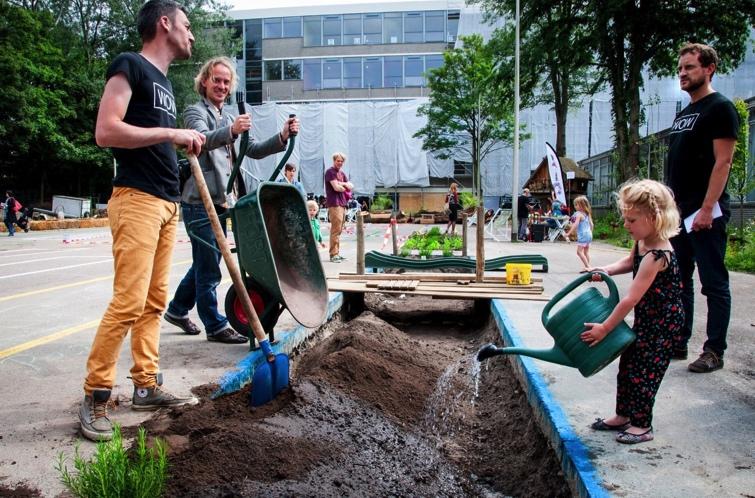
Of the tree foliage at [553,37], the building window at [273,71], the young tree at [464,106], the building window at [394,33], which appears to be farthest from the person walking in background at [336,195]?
the building window at [273,71]

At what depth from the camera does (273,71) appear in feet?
185

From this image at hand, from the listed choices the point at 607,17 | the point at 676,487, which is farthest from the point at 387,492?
the point at 607,17

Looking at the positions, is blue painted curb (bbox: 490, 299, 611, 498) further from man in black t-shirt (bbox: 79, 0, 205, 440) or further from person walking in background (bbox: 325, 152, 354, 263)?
person walking in background (bbox: 325, 152, 354, 263)

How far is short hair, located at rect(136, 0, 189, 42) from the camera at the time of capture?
9.94ft

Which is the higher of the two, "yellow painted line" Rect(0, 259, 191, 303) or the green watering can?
the green watering can

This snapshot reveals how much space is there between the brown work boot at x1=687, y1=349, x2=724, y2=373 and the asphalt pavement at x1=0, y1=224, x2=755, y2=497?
0.06 m

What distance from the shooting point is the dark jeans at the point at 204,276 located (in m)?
4.27

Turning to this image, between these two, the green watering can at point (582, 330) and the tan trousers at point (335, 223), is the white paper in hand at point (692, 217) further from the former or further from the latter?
the tan trousers at point (335, 223)

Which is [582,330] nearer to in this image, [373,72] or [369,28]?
[373,72]

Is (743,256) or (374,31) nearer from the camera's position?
(743,256)

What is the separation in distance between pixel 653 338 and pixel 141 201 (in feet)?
8.32

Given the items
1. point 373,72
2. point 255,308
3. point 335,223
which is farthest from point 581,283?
point 373,72

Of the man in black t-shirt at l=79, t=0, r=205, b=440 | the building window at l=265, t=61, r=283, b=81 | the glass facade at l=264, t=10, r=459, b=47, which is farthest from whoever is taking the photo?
the building window at l=265, t=61, r=283, b=81

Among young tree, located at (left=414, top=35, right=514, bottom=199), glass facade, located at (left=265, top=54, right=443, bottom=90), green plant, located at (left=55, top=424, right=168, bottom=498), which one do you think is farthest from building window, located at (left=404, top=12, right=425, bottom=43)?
green plant, located at (left=55, top=424, right=168, bottom=498)
